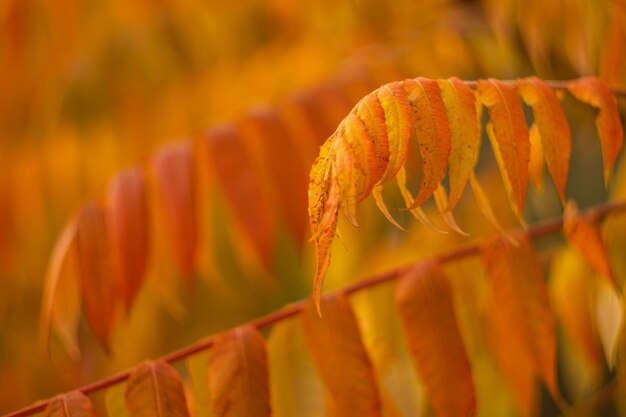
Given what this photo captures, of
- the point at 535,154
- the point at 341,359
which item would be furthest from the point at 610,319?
the point at 341,359

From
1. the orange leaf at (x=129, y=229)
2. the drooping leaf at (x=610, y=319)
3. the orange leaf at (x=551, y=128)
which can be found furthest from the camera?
the orange leaf at (x=129, y=229)

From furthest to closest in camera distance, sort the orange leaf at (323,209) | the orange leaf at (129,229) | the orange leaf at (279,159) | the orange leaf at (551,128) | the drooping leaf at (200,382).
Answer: the orange leaf at (279,159) → the orange leaf at (129,229) → the drooping leaf at (200,382) → the orange leaf at (551,128) → the orange leaf at (323,209)

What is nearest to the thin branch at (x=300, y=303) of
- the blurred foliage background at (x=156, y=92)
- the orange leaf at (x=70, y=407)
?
the orange leaf at (x=70, y=407)

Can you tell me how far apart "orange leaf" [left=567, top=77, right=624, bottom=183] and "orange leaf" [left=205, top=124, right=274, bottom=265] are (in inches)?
17.4

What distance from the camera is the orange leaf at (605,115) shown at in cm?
67

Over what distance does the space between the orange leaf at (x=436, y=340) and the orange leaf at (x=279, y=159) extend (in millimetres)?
339

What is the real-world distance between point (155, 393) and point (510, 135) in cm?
38

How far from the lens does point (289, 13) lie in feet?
5.76

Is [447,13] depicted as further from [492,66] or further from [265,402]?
[265,402]

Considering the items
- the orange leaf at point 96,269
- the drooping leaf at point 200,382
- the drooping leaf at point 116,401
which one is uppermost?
the orange leaf at point 96,269

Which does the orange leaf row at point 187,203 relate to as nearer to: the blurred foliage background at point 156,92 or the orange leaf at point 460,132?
the blurred foliage background at point 156,92

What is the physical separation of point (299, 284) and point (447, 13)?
1031mm

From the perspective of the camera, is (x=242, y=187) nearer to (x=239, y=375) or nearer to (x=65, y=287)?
(x=65, y=287)

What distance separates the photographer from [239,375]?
0.72 m
